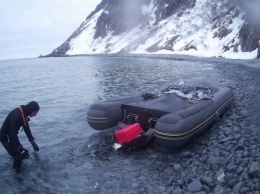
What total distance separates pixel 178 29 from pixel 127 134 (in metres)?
53.2

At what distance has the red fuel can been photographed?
843 centimetres

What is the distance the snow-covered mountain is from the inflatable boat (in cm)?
2157

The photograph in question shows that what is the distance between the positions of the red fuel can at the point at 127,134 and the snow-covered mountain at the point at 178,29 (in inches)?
960

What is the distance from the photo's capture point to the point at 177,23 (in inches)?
2398

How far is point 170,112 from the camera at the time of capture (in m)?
8.73

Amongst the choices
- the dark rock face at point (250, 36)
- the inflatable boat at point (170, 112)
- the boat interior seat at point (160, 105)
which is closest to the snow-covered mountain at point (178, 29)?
the dark rock face at point (250, 36)

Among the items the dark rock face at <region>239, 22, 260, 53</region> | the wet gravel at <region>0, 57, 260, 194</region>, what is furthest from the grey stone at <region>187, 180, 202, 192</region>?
the dark rock face at <region>239, 22, 260, 53</region>

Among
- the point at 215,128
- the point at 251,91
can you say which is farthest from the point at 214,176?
the point at 251,91

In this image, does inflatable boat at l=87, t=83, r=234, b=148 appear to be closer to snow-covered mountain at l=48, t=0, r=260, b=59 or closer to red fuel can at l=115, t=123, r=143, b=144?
red fuel can at l=115, t=123, r=143, b=144

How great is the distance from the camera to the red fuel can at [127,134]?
843cm

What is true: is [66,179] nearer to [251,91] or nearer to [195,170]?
[195,170]

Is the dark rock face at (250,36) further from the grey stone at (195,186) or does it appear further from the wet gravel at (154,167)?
the grey stone at (195,186)

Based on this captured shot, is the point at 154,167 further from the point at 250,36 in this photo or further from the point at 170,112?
the point at 250,36

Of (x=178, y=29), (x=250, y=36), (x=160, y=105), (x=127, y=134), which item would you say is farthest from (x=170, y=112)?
(x=178, y=29)
